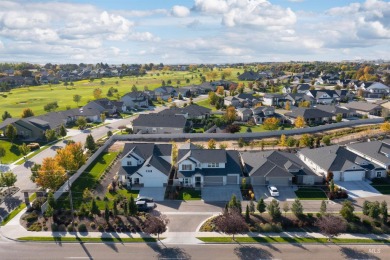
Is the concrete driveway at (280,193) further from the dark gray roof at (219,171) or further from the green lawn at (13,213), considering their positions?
the green lawn at (13,213)

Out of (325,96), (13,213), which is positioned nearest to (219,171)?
(13,213)

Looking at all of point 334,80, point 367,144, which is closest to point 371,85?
point 334,80

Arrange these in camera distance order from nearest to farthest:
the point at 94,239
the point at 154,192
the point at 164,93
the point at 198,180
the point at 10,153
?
the point at 94,239 < the point at 154,192 < the point at 198,180 < the point at 10,153 < the point at 164,93

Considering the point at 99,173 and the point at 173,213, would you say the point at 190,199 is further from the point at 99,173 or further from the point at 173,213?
the point at 99,173

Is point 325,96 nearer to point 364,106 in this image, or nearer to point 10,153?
point 364,106

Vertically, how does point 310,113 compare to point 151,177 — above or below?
above

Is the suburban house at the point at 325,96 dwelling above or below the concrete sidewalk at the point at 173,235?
above

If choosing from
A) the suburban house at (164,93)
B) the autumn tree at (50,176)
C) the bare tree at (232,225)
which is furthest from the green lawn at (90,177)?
the suburban house at (164,93)
